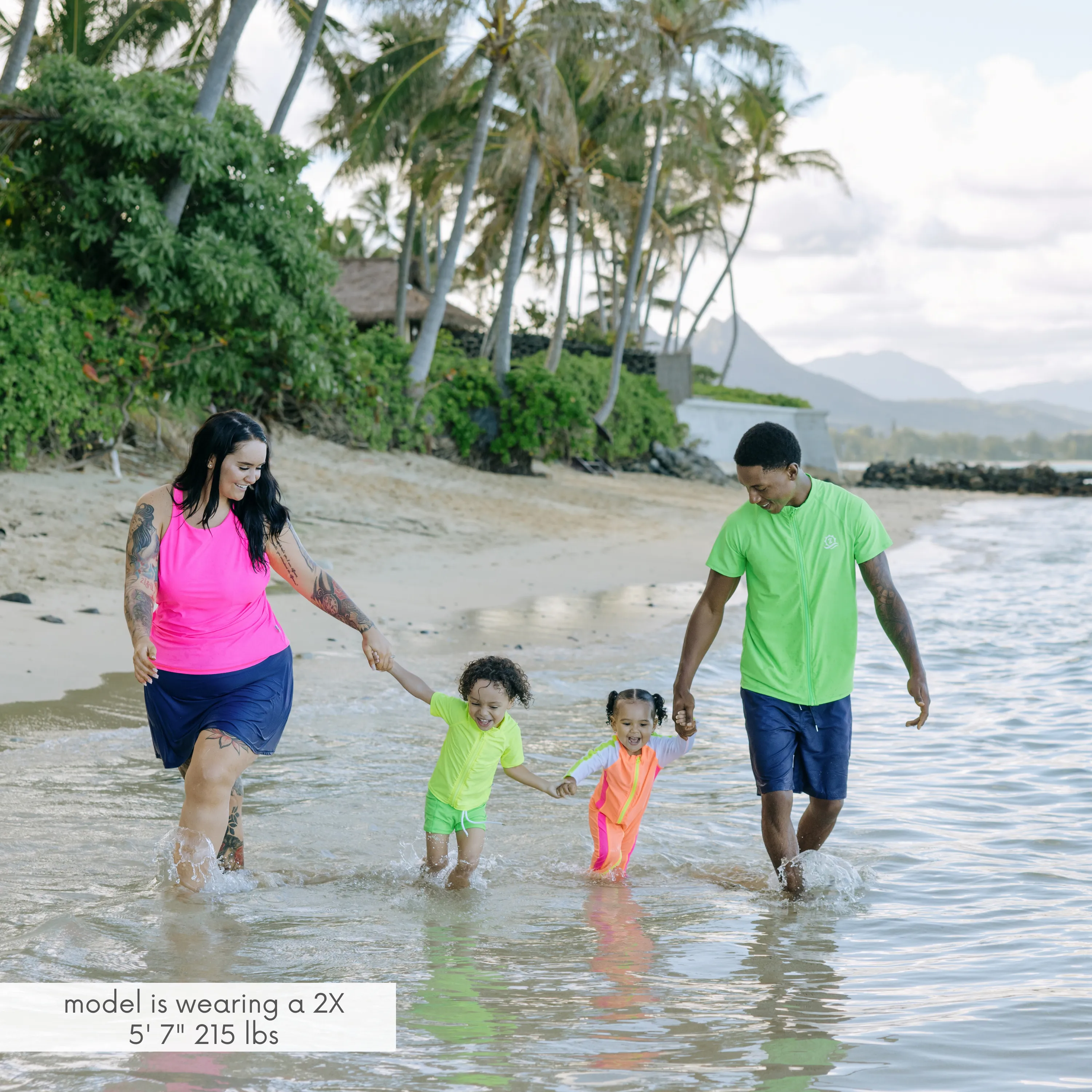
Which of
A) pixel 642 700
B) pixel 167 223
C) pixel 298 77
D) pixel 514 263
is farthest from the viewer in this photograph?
pixel 514 263

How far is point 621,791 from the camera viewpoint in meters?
4.71

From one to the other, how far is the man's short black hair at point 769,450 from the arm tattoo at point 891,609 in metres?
0.51

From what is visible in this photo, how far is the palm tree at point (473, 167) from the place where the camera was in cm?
2114

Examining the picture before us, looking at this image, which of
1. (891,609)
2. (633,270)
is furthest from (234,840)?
(633,270)

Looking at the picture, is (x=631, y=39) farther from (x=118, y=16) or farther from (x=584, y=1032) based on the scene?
(x=584, y=1032)

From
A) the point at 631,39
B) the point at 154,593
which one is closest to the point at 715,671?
the point at 154,593

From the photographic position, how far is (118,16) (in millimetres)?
23797

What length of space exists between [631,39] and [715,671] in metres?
20.6

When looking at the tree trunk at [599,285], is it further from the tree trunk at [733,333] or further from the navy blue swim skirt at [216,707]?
the navy blue swim skirt at [216,707]

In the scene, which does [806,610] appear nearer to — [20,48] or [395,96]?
[20,48]

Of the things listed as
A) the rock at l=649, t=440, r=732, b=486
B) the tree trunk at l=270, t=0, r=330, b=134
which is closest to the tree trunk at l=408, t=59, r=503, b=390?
the tree trunk at l=270, t=0, r=330, b=134

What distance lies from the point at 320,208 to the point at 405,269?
37.5 feet

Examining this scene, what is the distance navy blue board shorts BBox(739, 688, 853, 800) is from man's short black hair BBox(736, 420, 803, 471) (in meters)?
0.81

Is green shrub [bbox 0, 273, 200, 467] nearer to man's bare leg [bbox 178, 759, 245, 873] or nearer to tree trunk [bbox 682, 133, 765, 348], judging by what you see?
man's bare leg [bbox 178, 759, 245, 873]
